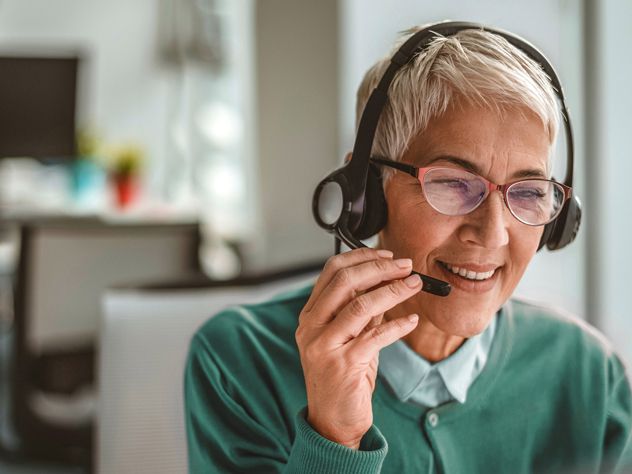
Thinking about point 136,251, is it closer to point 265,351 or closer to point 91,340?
point 91,340

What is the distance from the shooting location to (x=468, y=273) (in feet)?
1.92

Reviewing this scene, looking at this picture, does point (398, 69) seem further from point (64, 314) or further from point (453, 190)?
point (64, 314)

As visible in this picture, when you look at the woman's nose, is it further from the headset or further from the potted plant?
the potted plant

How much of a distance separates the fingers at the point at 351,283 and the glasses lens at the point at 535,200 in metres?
0.11

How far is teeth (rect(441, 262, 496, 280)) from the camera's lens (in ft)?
1.91

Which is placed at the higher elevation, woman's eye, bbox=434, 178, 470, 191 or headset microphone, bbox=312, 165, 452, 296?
woman's eye, bbox=434, 178, 470, 191

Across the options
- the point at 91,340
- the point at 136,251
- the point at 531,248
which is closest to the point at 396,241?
the point at 531,248

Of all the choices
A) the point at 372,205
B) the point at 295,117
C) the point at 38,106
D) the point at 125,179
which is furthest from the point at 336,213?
the point at 38,106

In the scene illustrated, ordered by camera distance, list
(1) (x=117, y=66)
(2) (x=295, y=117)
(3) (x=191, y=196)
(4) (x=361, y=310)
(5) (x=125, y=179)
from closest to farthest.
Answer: (4) (x=361, y=310)
(2) (x=295, y=117)
(5) (x=125, y=179)
(3) (x=191, y=196)
(1) (x=117, y=66)

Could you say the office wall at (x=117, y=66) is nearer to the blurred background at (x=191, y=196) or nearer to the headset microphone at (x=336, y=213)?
the blurred background at (x=191, y=196)

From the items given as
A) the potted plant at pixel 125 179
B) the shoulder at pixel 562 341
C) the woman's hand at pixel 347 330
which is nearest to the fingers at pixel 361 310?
the woman's hand at pixel 347 330

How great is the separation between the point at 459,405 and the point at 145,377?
350mm

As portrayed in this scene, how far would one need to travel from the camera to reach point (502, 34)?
57 cm

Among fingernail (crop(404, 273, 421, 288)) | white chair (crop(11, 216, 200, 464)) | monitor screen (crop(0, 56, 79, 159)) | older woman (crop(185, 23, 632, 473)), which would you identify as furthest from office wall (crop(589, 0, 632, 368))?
monitor screen (crop(0, 56, 79, 159))
